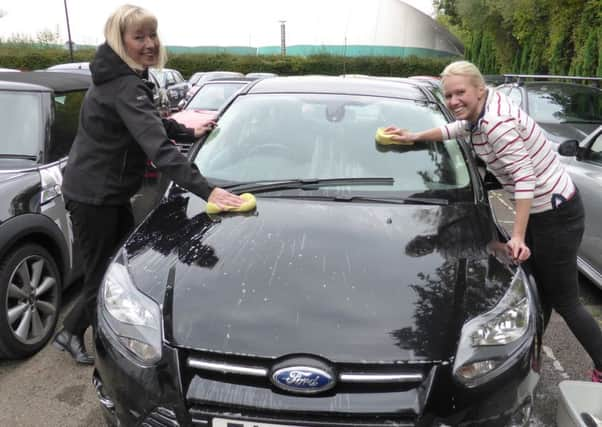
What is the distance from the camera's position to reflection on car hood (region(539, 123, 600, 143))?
22.6ft

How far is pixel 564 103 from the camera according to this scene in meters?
8.02

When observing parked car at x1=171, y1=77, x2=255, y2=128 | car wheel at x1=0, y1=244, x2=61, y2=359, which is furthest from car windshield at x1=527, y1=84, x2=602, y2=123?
car wheel at x1=0, y1=244, x2=61, y2=359

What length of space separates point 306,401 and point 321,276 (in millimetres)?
491

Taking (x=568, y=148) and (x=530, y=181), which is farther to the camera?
(x=568, y=148)

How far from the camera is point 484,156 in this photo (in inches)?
104

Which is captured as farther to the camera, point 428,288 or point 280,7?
Answer: point 280,7

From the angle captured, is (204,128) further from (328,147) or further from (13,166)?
(13,166)

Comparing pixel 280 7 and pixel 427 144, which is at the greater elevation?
pixel 280 7

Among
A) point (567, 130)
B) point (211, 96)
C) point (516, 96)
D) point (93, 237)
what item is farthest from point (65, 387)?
point (516, 96)

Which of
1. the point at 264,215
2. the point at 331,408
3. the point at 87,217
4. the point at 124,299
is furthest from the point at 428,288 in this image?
the point at 87,217

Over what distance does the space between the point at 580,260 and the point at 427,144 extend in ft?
6.58

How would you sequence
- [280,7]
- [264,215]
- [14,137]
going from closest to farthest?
[264,215], [14,137], [280,7]

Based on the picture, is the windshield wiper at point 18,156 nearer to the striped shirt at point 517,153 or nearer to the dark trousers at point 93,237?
the dark trousers at point 93,237

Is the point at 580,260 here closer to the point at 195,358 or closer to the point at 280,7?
the point at 195,358
